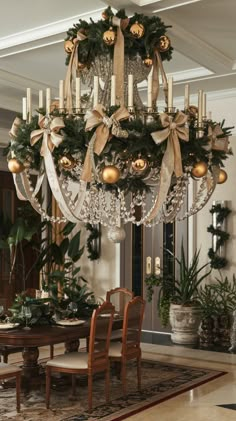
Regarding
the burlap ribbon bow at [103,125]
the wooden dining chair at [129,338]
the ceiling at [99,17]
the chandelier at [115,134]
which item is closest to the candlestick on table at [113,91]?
the chandelier at [115,134]

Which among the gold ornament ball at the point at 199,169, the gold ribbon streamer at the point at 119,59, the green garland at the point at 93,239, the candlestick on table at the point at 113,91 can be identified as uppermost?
the gold ribbon streamer at the point at 119,59

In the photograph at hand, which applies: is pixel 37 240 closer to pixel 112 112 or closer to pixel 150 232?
pixel 150 232

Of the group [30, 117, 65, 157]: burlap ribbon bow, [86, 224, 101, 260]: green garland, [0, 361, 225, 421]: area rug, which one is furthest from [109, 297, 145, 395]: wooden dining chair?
[86, 224, 101, 260]: green garland

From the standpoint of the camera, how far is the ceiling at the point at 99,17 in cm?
475

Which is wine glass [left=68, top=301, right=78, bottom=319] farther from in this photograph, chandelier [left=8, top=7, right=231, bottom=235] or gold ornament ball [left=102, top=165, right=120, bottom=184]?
gold ornament ball [left=102, top=165, right=120, bottom=184]

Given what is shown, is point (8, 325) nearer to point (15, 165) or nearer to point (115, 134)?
point (15, 165)

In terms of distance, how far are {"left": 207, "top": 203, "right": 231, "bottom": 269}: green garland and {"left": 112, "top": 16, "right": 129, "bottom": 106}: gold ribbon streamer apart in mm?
3904

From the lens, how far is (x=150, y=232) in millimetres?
8219

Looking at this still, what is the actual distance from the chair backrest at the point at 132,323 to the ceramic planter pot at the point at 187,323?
223cm

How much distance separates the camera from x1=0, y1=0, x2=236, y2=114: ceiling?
187 inches

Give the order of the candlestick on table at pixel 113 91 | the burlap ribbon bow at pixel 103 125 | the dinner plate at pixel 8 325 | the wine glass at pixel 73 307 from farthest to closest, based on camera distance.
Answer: the wine glass at pixel 73 307 → the dinner plate at pixel 8 325 → the candlestick on table at pixel 113 91 → the burlap ribbon bow at pixel 103 125

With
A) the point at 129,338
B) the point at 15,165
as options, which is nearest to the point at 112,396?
the point at 129,338

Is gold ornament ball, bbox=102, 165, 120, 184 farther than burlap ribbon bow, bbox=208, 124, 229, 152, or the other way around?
burlap ribbon bow, bbox=208, 124, 229, 152

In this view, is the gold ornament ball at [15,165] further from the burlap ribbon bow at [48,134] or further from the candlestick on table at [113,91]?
the candlestick on table at [113,91]
